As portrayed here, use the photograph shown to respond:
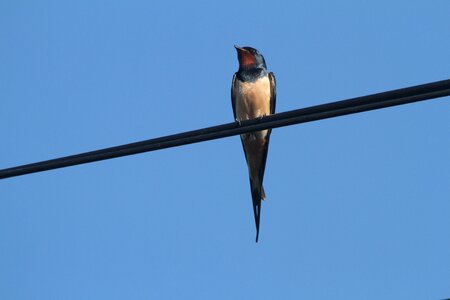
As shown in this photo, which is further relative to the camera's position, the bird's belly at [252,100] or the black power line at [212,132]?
the bird's belly at [252,100]

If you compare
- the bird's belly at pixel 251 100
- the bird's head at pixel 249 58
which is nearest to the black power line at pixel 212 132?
the bird's belly at pixel 251 100

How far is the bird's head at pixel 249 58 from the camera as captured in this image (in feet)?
25.0

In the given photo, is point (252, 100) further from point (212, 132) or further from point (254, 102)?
point (212, 132)

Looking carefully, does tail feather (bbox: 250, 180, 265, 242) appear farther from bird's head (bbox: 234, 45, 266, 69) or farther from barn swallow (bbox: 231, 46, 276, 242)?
bird's head (bbox: 234, 45, 266, 69)

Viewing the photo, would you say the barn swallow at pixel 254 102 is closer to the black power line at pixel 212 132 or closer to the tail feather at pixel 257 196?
the tail feather at pixel 257 196

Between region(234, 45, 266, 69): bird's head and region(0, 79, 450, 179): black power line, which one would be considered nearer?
region(0, 79, 450, 179): black power line

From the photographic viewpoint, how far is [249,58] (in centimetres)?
768

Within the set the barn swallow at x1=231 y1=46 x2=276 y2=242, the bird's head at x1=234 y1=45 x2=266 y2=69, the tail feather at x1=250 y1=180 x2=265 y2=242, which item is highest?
the bird's head at x1=234 y1=45 x2=266 y2=69

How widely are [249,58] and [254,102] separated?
0.63m

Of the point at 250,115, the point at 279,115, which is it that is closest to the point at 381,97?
the point at 279,115

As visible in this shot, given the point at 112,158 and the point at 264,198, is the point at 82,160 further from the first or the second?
the point at 264,198

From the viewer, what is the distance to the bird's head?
7629 millimetres

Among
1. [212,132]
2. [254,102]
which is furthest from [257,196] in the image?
[212,132]

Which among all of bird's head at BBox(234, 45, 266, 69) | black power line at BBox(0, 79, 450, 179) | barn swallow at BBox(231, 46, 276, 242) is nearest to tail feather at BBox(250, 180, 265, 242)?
barn swallow at BBox(231, 46, 276, 242)
